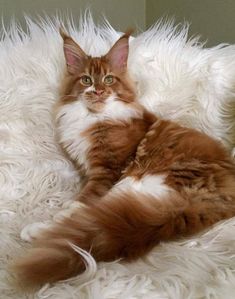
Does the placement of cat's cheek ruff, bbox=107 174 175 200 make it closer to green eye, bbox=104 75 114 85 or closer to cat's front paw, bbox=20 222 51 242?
cat's front paw, bbox=20 222 51 242

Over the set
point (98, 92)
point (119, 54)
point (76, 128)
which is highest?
point (119, 54)

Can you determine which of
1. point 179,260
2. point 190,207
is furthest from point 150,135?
point 179,260

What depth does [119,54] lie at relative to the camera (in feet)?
4.61

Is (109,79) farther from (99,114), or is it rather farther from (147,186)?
(147,186)

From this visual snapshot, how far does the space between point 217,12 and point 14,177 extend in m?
1.14

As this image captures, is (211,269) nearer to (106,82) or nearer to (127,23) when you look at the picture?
(106,82)

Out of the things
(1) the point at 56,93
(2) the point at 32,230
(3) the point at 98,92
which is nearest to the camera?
(2) the point at 32,230

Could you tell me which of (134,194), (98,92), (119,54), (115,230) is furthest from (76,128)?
(115,230)

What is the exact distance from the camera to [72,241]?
35.4 inches

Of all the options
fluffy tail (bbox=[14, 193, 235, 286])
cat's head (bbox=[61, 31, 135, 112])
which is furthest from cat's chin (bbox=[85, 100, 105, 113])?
fluffy tail (bbox=[14, 193, 235, 286])

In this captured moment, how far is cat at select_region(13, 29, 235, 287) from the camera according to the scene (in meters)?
0.89

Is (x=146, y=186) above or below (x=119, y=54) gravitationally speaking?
below

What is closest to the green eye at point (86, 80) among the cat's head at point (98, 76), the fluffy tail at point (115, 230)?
the cat's head at point (98, 76)

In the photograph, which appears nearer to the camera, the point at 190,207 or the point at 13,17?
the point at 190,207
